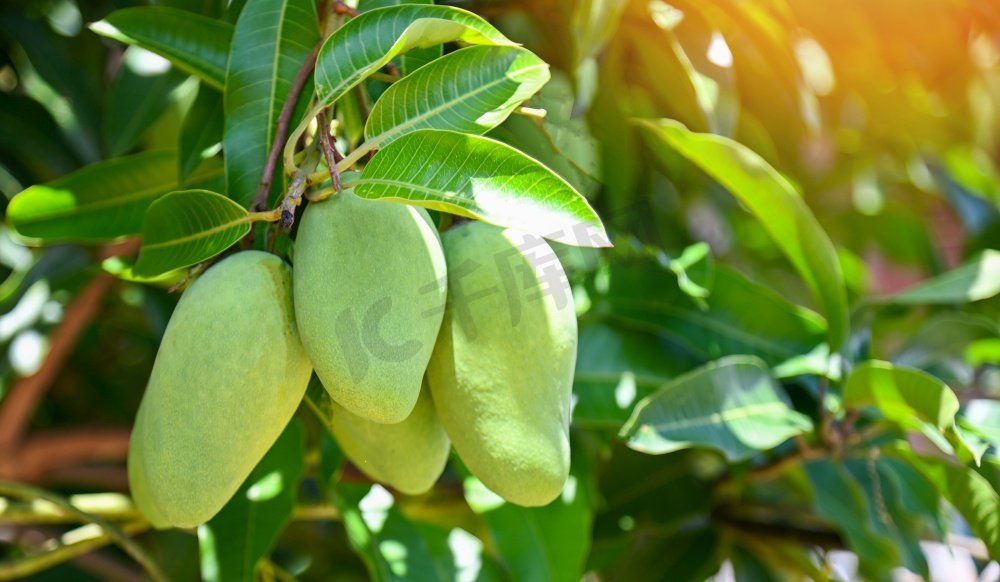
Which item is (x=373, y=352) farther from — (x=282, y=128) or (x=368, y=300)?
(x=282, y=128)

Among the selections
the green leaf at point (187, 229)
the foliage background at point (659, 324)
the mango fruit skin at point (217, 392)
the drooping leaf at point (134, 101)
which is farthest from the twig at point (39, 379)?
the mango fruit skin at point (217, 392)

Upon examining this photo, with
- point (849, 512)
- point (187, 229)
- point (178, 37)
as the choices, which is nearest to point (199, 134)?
point (178, 37)

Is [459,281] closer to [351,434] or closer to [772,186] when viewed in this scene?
[351,434]

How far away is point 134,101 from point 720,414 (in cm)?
64

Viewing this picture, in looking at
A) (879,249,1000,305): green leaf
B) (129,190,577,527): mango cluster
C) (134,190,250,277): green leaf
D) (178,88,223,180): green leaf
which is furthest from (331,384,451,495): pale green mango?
(879,249,1000,305): green leaf

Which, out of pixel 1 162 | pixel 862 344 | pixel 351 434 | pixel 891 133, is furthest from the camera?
pixel 891 133

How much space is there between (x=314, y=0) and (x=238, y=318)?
0.87 ft

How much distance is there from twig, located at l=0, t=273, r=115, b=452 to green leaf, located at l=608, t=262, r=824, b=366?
1.90ft

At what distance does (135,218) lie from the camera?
0.81 m

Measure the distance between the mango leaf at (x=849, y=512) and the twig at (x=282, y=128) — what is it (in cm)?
64

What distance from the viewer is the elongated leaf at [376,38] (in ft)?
1.84

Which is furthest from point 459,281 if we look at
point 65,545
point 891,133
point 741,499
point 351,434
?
point 891,133

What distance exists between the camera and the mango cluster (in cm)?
52

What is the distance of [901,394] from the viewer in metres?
0.81
